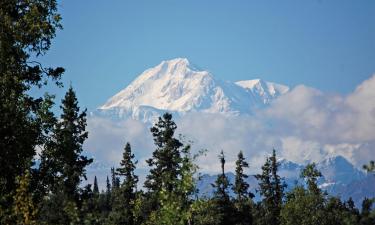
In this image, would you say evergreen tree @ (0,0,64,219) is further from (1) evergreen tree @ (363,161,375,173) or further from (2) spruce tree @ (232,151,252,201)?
(2) spruce tree @ (232,151,252,201)

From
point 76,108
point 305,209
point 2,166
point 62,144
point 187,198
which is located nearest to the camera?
point 2,166

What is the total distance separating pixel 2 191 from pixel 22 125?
2389mm

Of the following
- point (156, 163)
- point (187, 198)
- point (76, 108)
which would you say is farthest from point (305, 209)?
point (187, 198)

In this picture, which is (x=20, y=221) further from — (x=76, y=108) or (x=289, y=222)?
(x=289, y=222)

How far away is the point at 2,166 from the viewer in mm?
22047

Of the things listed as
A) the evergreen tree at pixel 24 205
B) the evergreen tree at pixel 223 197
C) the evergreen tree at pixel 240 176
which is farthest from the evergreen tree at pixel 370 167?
the evergreen tree at pixel 240 176

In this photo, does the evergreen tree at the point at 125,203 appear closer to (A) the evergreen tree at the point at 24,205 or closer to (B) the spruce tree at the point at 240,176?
(B) the spruce tree at the point at 240,176

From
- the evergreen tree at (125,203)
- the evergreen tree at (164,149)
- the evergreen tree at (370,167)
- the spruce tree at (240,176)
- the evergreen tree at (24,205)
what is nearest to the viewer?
the evergreen tree at (370,167)

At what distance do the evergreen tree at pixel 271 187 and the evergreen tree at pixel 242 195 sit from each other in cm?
327

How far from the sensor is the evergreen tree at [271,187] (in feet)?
356

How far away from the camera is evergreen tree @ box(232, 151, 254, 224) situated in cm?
11269

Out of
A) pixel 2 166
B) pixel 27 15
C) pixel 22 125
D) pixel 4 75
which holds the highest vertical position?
pixel 27 15

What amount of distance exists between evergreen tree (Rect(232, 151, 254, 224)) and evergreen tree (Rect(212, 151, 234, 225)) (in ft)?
7.26

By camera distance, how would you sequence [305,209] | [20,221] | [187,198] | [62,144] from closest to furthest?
[20,221], [62,144], [187,198], [305,209]
